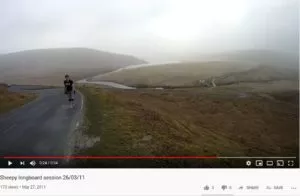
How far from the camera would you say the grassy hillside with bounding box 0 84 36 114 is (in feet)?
42.4

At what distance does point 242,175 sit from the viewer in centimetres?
421

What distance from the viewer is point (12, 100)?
14.5 meters

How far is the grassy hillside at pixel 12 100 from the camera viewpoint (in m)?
12.9

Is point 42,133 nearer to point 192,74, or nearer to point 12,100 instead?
point 12,100

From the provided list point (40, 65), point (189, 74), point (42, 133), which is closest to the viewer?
point (42, 133)

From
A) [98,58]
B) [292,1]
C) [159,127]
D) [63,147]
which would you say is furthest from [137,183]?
[98,58]

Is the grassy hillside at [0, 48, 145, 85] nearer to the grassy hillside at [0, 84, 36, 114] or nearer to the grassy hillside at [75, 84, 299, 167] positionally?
the grassy hillside at [75, 84, 299, 167]

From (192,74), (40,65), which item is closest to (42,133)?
(40,65)

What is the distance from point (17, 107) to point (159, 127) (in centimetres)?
685
